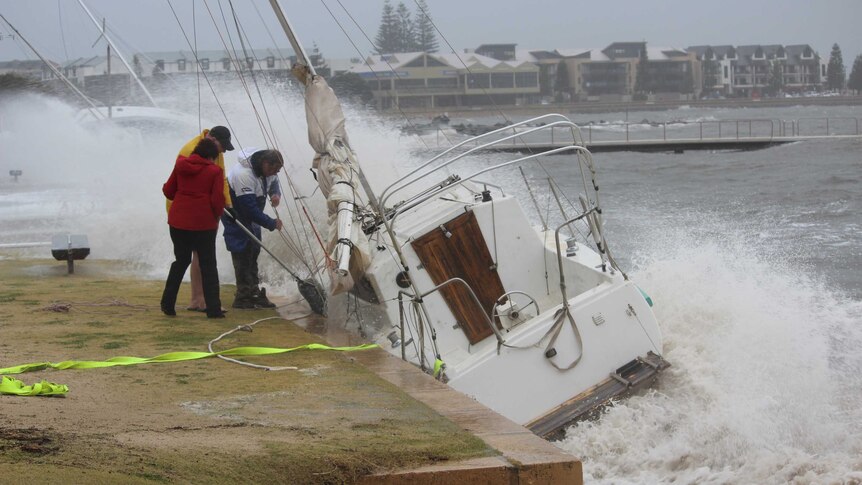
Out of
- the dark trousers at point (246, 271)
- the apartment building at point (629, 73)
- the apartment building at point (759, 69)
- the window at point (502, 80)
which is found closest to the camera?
the dark trousers at point (246, 271)

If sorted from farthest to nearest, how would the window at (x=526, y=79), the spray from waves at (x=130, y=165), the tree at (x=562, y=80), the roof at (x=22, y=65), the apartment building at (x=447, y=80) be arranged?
1. the tree at (x=562, y=80)
2. the window at (x=526, y=79)
3. the apartment building at (x=447, y=80)
4. the roof at (x=22, y=65)
5. the spray from waves at (x=130, y=165)

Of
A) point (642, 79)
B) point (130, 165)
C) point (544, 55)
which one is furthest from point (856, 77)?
point (130, 165)

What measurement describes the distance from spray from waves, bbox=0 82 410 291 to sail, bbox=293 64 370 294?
602 millimetres

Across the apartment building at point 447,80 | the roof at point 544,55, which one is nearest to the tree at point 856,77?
the roof at point 544,55

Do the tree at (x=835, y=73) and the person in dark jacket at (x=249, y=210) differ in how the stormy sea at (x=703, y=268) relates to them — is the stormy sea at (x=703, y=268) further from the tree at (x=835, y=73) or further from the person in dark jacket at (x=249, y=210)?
the tree at (x=835, y=73)

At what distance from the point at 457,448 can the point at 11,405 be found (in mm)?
2057

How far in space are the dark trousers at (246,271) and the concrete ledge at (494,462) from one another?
368 cm

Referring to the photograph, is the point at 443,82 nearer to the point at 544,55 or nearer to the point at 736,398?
the point at 736,398

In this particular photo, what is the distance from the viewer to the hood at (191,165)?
7836 millimetres

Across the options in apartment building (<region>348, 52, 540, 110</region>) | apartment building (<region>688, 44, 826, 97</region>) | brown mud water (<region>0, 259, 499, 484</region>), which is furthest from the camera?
apartment building (<region>688, 44, 826, 97</region>)

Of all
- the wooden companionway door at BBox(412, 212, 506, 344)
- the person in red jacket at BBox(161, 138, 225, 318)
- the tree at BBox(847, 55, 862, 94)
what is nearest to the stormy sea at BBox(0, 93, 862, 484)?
the wooden companionway door at BBox(412, 212, 506, 344)

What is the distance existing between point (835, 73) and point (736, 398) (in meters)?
131

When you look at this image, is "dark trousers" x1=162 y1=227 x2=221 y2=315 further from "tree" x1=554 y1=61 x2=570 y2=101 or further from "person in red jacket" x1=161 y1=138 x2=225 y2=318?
"tree" x1=554 y1=61 x2=570 y2=101

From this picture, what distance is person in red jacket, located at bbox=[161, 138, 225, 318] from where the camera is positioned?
7.88 metres
